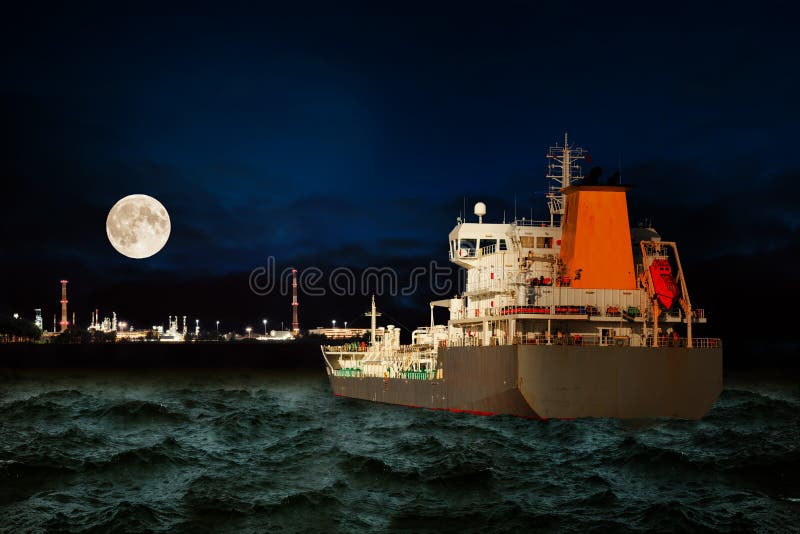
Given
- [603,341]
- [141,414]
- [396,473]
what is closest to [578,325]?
[603,341]

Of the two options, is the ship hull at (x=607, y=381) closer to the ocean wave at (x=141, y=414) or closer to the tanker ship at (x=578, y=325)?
the tanker ship at (x=578, y=325)

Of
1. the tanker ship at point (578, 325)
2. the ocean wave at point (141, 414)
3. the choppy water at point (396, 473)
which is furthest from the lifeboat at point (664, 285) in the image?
the ocean wave at point (141, 414)

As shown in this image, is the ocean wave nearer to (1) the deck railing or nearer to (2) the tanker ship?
(2) the tanker ship

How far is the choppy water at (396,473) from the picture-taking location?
A: 1867cm

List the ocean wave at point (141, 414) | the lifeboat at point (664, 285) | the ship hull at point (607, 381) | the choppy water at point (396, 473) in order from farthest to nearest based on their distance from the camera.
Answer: the ocean wave at point (141, 414) → the lifeboat at point (664, 285) → the ship hull at point (607, 381) → the choppy water at point (396, 473)

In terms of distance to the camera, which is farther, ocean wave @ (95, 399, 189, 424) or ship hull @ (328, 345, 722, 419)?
ocean wave @ (95, 399, 189, 424)

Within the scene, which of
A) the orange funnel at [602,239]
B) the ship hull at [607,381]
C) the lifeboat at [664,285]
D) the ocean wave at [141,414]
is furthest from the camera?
the ocean wave at [141,414]

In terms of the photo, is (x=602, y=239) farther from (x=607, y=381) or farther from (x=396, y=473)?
(x=396, y=473)

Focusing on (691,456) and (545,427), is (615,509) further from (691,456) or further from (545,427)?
(545,427)

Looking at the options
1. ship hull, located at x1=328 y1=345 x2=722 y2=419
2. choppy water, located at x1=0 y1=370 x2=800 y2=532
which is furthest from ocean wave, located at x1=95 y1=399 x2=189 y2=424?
ship hull, located at x1=328 y1=345 x2=722 y2=419

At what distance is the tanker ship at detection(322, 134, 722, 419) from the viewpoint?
31.5 metres

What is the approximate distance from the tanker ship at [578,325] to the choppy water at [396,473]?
1.17 metres

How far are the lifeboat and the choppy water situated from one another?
5085mm

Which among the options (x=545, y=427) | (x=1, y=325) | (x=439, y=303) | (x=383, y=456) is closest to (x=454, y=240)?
(x=439, y=303)
